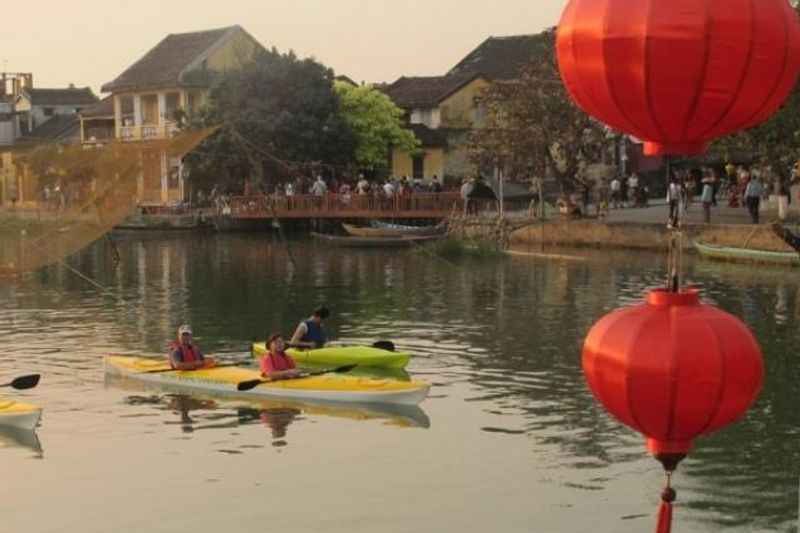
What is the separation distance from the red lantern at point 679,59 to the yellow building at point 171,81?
62.2 metres

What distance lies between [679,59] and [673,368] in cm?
178

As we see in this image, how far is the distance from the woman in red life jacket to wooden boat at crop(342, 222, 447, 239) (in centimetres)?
3259

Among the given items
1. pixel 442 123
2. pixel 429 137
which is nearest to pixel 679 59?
pixel 429 137

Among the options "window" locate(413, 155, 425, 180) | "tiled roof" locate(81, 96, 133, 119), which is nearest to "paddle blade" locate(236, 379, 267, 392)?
"window" locate(413, 155, 425, 180)

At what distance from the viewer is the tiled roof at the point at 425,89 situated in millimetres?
74188

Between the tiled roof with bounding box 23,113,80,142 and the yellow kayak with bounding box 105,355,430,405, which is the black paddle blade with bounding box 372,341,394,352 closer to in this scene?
the yellow kayak with bounding box 105,355,430,405

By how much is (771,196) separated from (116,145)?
101ft

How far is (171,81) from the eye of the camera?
73000 mm

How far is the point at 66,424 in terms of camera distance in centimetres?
2172

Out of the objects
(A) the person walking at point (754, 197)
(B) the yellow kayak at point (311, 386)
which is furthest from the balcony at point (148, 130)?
(B) the yellow kayak at point (311, 386)

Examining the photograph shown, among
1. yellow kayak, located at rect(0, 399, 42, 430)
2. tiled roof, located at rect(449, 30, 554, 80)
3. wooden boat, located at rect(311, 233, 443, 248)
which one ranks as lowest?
yellow kayak, located at rect(0, 399, 42, 430)

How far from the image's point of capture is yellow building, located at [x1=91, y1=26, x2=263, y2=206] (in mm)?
72250

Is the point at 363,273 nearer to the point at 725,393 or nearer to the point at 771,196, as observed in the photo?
the point at 771,196

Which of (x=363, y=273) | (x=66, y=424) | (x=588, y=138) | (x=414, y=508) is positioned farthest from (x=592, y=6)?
(x=588, y=138)
